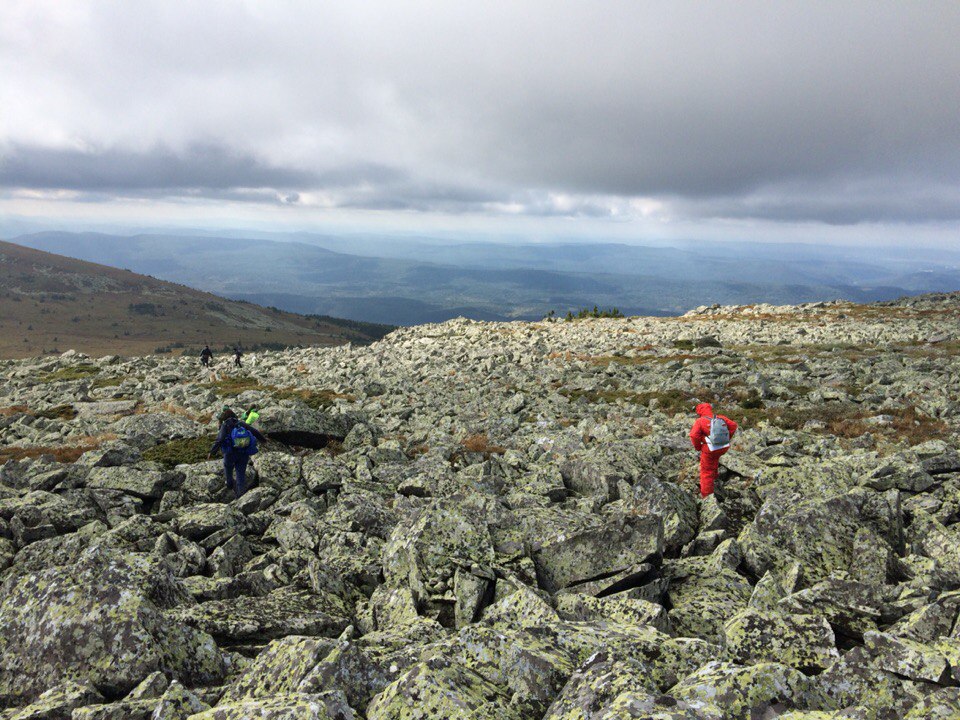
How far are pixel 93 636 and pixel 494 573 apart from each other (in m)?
6.32

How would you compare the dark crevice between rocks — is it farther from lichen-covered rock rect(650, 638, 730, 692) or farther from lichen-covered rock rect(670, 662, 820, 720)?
lichen-covered rock rect(670, 662, 820, 720)

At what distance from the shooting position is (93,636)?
6926 mm

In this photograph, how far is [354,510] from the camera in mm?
13359

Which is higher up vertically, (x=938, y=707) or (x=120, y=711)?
(x=938, y=707)

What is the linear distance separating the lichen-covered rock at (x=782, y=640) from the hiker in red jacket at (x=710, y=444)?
7027 mm

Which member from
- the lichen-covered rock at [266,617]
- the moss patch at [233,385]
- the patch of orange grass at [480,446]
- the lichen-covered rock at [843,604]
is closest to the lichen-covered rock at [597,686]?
the lichen-covered rock at [843,604]

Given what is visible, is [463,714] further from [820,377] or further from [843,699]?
[820,377]

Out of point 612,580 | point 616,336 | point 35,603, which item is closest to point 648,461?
point 612,580

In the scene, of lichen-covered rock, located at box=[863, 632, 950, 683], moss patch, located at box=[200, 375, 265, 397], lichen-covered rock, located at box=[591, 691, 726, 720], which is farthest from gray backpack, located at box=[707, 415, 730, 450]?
moss patch, located at box=[200, 375, 265, 397]

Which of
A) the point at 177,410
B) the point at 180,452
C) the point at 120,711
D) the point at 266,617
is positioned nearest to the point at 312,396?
the point at 177,410

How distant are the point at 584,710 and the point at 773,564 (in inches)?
259

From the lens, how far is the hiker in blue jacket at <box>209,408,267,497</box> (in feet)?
52.5

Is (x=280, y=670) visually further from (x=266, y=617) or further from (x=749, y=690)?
(x=749, y=690)

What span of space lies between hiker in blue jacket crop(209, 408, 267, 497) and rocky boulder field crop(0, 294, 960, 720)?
574 mm
